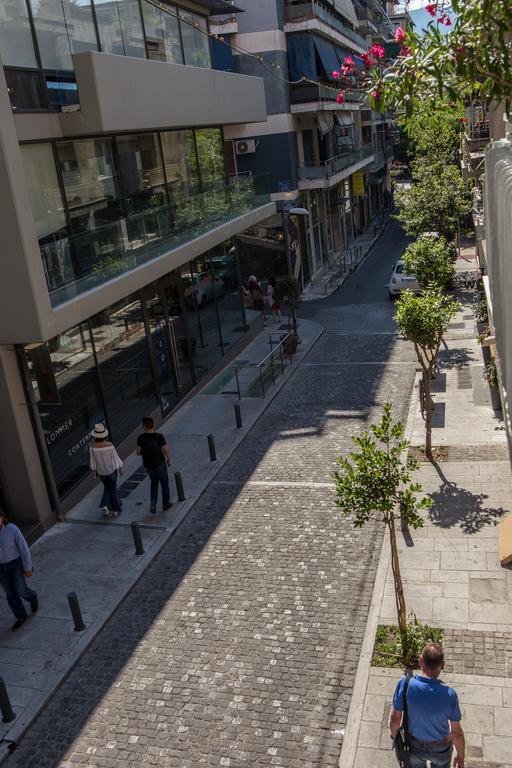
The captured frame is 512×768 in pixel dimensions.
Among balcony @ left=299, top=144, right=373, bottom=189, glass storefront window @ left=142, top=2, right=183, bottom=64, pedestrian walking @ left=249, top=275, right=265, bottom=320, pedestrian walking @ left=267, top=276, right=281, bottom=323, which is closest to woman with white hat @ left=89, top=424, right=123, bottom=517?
glass storefront window @ left=142, top=2, right=183, bottom=64

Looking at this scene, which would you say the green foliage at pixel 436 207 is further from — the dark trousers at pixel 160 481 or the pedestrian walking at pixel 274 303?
the dark trousers at pixel 160 481

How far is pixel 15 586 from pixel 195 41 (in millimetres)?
16285

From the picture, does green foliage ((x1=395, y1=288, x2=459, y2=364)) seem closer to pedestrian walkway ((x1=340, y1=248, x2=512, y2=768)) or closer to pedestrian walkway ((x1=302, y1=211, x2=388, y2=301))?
pedestrian walkway ((x1=340, y1=248, x2=512, y2=768))

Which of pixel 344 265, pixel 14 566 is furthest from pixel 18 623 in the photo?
pixel 344 265

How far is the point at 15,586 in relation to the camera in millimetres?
10094

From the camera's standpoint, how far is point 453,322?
24.1 metres

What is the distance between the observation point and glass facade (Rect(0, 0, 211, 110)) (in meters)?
12.3

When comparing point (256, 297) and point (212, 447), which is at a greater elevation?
point (256, 297)

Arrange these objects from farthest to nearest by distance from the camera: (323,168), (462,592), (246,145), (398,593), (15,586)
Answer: (323,168), (246,145), (15,586), (462,592), (398,593)

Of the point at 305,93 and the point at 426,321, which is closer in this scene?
the point at 426,321

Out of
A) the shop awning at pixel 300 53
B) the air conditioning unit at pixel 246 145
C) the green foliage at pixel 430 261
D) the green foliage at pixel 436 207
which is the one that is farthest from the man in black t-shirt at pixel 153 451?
the shop awning at pixel 300 53

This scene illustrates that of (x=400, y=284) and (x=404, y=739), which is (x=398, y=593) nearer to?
(x=404, y=739)

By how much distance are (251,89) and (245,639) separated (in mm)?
18435

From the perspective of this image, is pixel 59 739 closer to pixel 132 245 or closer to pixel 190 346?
pixel 132 245
